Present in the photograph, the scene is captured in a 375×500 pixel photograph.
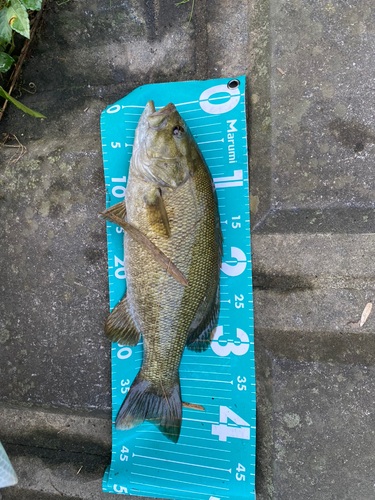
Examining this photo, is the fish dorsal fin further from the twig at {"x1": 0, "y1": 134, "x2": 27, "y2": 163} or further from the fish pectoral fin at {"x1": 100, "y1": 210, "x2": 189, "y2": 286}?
the twig at {"x1": 0, "y1": 134, "x2": 27, "y2": 163}

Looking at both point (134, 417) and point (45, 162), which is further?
point (45, 162)

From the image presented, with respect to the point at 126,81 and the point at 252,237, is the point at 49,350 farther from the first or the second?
the point at 126,81

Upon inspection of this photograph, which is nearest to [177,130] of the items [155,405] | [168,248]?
[168,248]

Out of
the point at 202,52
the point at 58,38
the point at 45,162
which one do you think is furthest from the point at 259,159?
the point at 58,38

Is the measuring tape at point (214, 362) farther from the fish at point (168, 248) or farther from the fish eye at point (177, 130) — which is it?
the fish eye at point (177, 130)

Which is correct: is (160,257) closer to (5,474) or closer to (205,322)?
(205,322)

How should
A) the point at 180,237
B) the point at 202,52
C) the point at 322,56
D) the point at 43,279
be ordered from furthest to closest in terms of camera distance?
the point at 43,279 < the point at 202,52 < the point at 322,56 < the point at 180,237

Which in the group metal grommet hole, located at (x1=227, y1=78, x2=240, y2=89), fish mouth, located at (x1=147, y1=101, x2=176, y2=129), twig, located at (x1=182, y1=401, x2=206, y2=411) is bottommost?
twig, located at (x1=182, y1=401, x2=206, y2=411)

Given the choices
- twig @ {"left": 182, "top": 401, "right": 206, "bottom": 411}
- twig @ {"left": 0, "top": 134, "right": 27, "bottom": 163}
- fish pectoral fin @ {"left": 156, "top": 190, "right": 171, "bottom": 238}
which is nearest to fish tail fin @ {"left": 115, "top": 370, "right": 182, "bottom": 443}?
twig @ {"left": 182, "top": 401, "right": 206, "bottom": 411}
